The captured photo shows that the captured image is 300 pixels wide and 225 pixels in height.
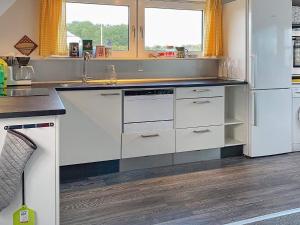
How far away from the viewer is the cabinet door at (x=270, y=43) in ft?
12.5

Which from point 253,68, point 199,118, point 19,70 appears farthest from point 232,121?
point 19,70

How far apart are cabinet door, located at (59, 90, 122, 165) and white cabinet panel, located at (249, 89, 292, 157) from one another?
155 centimetres

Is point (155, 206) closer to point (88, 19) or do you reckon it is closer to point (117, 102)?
point (117, 102)

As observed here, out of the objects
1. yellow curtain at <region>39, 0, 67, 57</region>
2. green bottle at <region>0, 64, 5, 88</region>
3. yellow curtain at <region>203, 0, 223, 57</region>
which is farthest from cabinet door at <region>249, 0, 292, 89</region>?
green bottle at <region>0, 64, 5, 88</region>

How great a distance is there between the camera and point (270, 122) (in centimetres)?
399

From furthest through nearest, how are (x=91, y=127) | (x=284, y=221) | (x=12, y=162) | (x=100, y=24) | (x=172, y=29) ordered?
1. (x=172, y=29)
2. (x=100, y=24)
3. (x=91, y=127)
4. (x=284, y=221)
5. (x=12, y=162)

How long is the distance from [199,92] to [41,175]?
2.31 m

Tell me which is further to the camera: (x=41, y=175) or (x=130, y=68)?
(x=130, y=68)

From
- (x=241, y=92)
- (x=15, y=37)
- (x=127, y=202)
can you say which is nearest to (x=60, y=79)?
(x=15, y=37)

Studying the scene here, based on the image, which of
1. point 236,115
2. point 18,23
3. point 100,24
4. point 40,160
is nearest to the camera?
point 40,160

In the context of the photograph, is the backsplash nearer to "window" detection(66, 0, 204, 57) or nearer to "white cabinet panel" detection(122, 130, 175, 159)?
"window" detection(66, 0, 204, 57)

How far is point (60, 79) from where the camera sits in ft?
12.3

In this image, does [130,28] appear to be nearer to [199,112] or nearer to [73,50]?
[73,50]

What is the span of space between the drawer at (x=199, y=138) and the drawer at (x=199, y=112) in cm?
6
